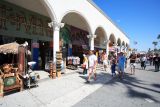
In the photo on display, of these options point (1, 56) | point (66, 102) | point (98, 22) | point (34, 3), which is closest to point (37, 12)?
point (34, 3)

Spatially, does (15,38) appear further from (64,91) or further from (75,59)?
(64,91)

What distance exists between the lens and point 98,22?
23.2 m

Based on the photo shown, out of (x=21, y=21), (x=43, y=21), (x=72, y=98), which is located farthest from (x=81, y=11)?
(x=72, y=98)

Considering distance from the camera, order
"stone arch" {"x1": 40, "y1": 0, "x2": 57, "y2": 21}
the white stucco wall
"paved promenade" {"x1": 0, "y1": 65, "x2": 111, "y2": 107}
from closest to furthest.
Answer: "paved promenade" {"x1": 0, "y1": 65, "x2": 111, "y2": 107} < "stone arch" {"x1": 40, "y1": 0, "x2": 57, "y2": 21} < the white stucco wall

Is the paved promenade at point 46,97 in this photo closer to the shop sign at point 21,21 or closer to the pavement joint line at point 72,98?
the pavement joint line at point 72,98

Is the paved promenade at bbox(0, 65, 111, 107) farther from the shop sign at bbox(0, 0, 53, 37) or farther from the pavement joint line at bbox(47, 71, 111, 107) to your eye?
the shop sign at bbox(0, 0, 53, 37)

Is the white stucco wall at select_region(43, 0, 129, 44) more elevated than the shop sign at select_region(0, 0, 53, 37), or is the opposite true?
the white stucco wall at select_region(43, 0, 129, 44)

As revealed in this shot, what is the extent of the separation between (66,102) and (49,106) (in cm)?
77

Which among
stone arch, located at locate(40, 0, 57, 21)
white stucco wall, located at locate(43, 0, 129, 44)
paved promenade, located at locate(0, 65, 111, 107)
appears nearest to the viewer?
paved promenade, located at locate(0, 65, 111, 107)

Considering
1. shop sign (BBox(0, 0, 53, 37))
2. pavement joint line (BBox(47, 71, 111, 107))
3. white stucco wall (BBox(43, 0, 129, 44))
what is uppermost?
white stucco wall (BBox(43, 0, 129, 44))

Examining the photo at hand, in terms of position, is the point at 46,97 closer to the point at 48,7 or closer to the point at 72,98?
the point at 72,98

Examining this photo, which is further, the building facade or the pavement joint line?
the building facade

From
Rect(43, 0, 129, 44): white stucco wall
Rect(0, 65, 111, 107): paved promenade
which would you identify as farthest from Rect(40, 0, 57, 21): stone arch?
Rect(0, 65, 111, 107): paved promenade

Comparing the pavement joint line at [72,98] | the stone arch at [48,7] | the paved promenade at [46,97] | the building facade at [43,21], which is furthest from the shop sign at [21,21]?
the pavement joint line at [72,98]
